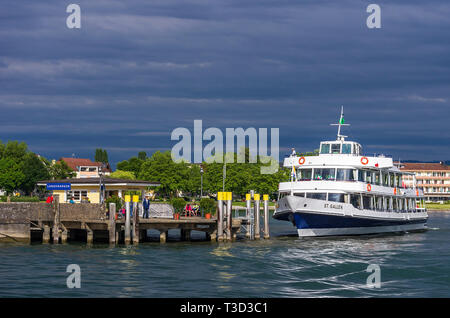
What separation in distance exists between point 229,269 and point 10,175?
343 feet

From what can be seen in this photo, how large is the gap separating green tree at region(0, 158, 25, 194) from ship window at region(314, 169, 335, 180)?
300 feet

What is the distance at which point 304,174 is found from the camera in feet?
169

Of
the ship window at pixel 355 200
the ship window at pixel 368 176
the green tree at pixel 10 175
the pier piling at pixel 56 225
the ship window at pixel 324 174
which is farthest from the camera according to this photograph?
the green tree at pixel 10 175

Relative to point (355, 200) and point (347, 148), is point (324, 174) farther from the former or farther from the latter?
point (347, 148)

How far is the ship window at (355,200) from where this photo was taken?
49.5 meters

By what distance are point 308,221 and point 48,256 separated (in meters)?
18.8

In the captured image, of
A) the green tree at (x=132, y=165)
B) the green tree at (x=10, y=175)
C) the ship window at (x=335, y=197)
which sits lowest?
the ship window at (x=335, y=197)

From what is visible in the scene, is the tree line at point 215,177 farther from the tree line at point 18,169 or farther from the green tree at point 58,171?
the tree line at point 18,169

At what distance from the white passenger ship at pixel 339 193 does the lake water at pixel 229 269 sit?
6.90ft

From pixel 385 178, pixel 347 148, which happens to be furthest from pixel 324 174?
pixel 385 178

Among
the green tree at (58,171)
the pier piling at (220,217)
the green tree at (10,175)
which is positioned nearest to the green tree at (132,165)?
the green tree at (58,171)
